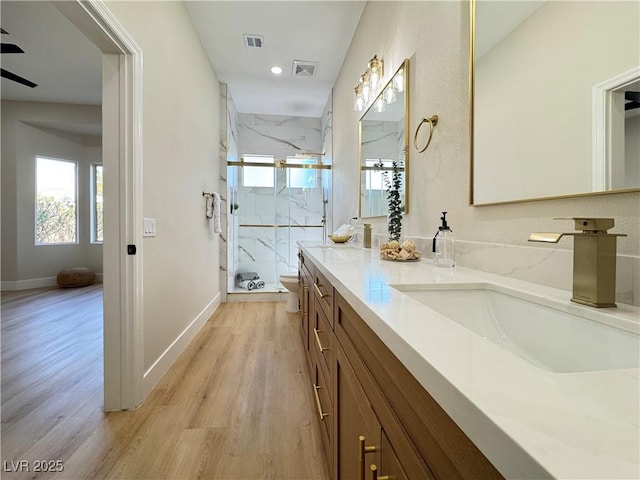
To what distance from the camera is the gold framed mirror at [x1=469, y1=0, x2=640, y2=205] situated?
71cm

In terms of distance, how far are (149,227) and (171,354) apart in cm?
99

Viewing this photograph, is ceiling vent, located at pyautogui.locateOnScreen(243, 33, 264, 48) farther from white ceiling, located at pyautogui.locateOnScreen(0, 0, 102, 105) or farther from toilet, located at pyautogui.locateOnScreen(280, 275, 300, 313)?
toilet, located at pyautogui.locateOnScreen(280, 275, 300, 313)

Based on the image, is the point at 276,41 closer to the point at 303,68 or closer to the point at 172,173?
the point at 303,68

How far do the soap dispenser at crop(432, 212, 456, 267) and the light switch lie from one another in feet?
5.30

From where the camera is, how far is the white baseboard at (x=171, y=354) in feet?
6.17

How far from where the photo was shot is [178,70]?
2457 millimetres

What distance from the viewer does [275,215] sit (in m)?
4.74

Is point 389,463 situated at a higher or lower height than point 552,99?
lower

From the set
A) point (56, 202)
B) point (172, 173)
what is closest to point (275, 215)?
point (172, 173)

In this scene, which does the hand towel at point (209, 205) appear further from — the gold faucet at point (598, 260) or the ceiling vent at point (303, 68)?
the gold faucet at point (598, 260)

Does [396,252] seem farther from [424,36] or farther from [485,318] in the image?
[424,36]

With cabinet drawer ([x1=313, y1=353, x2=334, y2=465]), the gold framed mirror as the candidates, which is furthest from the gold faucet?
cabinet drawer ([x1=313, y1=353, x2=334, y2=465])

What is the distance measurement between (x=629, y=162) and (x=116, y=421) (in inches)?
88.8

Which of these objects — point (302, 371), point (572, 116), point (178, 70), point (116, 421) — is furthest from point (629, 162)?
point (178, 70)
